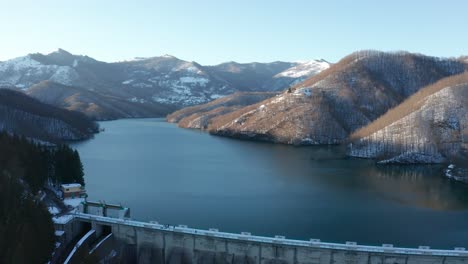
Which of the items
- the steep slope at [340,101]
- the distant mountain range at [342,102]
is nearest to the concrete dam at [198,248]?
the distant mountain range at [342,102]

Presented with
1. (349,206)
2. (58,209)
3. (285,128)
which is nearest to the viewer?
(58,209)

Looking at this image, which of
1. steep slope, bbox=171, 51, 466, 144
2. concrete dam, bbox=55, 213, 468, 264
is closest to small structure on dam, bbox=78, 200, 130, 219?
concrete dam, bbox=55, 213, 468, 264

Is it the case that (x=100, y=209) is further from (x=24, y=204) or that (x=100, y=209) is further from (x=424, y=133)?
(x=424, y=133)

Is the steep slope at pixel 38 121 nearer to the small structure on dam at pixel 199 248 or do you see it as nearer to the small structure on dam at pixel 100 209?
the small structure on dam at pixel 100 209

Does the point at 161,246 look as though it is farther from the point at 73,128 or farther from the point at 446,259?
the point at 73,128

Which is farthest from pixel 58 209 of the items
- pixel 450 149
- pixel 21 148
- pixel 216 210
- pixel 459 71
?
pixel 459 71

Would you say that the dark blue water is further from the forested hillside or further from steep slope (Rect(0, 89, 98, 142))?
steep slope (Rect(0, 89, 98, 142))
